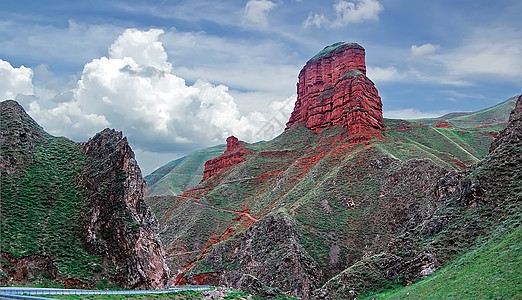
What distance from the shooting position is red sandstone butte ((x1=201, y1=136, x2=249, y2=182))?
146700mm

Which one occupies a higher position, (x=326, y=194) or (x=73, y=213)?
(x=326, y=194)

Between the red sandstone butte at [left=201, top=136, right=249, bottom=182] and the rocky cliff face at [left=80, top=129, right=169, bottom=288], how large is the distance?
3582 inches

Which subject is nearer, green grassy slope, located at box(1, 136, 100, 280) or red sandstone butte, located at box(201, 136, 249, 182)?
green grassy slope, located at box(1, 136, 100, 280)

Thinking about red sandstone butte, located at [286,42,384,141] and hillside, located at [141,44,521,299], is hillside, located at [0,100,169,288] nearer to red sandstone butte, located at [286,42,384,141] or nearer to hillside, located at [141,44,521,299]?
hillside, located at [141,44,521,299]

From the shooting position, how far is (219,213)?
110250 millimetres

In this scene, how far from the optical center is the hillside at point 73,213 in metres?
39.0

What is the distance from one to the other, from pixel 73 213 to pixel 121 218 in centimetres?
459

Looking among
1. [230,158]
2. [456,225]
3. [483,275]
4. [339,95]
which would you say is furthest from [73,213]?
[230,158]

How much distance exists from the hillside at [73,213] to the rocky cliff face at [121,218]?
9cm

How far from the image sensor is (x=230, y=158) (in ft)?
487

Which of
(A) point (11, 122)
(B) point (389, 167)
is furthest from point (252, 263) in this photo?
(A) point (11, 122)

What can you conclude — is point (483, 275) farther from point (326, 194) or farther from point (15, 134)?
point (326, 194)

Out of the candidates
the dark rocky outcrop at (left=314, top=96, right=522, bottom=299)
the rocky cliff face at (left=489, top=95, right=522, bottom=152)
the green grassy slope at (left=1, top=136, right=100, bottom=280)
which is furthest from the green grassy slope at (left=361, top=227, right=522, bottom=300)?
the green grassy slope at (left=1, top=136, right=100, bottom=280)

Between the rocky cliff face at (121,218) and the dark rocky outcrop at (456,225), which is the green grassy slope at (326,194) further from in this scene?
the rocky cliff face at (121,218)
